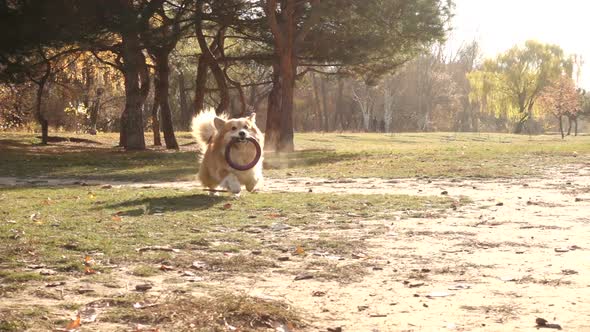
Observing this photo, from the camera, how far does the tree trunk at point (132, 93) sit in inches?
1116

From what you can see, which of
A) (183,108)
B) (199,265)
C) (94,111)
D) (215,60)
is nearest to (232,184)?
(199,265)

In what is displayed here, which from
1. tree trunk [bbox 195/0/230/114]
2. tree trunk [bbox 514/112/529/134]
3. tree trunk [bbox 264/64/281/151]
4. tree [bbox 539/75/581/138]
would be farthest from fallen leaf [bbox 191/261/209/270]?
tree trunk [bbox 514/112/529/134]

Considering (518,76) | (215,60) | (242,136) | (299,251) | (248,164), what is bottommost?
(299,251)

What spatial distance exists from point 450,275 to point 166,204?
5.98 m

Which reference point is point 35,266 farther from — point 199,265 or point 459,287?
point 459,287

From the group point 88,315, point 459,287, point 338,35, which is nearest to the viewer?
point 88,315

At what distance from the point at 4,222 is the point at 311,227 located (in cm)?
360

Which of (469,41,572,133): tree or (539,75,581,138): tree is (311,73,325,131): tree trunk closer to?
(469,41,572,133): tree

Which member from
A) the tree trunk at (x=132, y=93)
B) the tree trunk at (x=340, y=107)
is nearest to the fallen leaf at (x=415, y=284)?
the tree trunk at (x=132, y=93)

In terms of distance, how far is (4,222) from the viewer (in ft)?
30.9

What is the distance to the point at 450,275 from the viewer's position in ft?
22.4

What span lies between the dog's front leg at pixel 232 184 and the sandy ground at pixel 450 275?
285 centimetres

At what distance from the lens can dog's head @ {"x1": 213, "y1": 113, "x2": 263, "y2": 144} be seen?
12719 mm

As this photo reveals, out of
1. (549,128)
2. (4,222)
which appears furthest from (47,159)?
(549,128)
